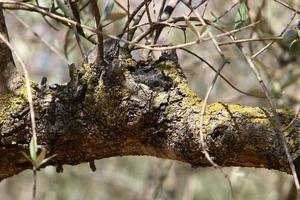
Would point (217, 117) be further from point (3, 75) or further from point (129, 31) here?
point (3, 75)

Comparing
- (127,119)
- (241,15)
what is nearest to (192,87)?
(241,15)

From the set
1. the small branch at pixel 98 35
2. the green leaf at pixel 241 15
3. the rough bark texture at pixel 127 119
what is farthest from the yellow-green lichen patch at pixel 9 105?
the green leaf at pixel 241 15

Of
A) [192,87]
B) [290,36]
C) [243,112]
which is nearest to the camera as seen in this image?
[243,112]

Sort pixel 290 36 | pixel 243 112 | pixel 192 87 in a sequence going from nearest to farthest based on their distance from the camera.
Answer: pixel 243 112 → pixel 290 36 → pixel 192 87

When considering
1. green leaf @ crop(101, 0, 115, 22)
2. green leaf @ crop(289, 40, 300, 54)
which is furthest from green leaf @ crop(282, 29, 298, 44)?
green leaf @ crop(101, 0, 115, 22)

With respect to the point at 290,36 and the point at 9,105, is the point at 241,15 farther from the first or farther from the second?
the point at 9,105

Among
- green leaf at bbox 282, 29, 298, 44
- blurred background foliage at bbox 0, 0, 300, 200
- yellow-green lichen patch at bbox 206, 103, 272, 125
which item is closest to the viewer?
yellow-green lichen patch at bbox 206, 103, 272, 125

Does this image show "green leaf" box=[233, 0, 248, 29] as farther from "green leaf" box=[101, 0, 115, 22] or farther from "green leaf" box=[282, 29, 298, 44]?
"green leaf" box=[101, 0, 115, 22]

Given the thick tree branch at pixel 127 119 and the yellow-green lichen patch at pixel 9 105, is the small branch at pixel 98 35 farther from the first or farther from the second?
the yellow-green lichen patch at pixel 9 105
